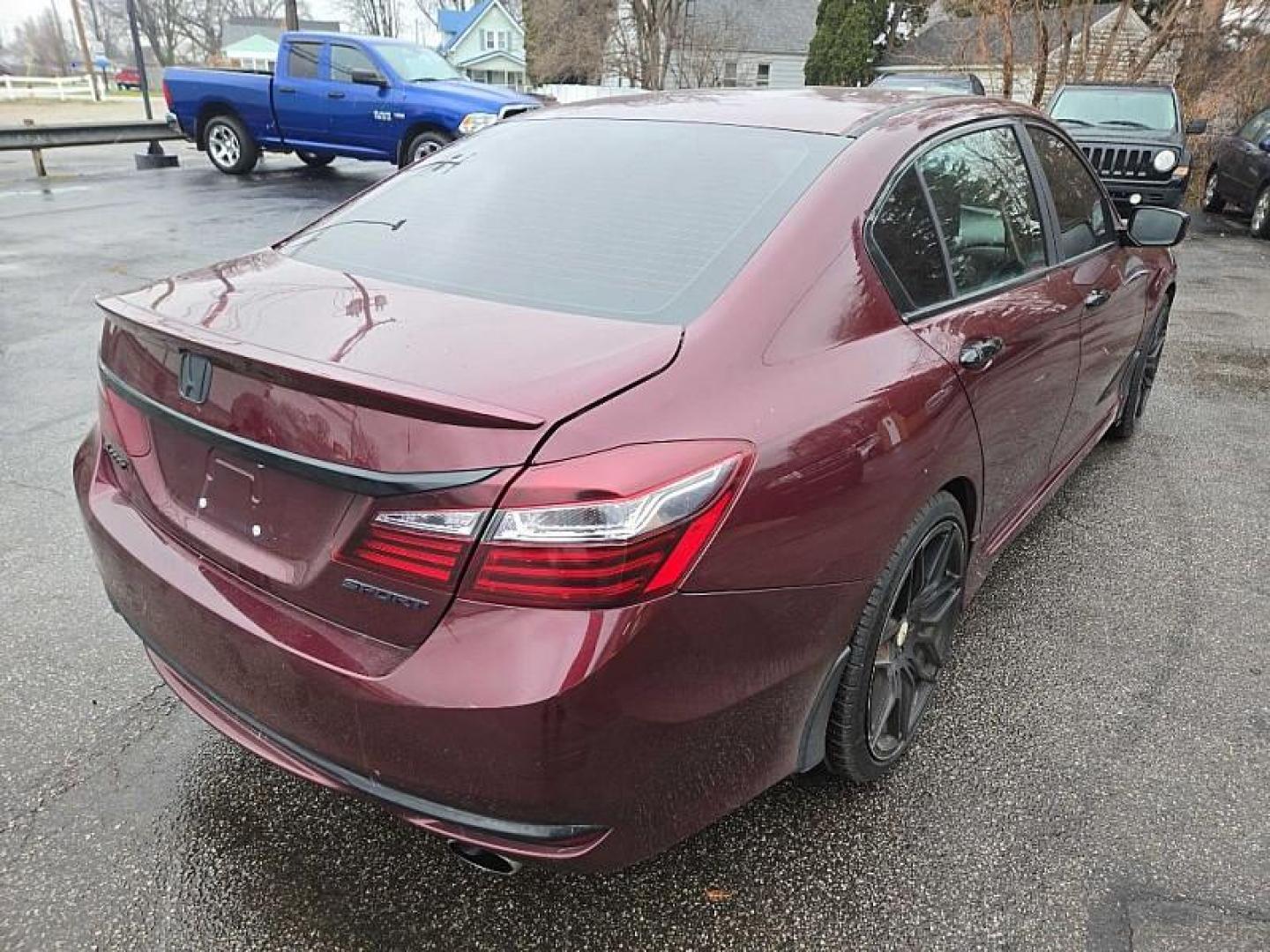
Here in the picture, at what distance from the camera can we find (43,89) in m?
46.4

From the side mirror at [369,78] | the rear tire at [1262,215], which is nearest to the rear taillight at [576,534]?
the side mirror at [369,78]

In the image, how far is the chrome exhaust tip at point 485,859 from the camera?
5.52 feet

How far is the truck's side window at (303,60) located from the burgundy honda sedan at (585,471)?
11953 mm

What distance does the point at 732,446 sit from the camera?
1.65 meters

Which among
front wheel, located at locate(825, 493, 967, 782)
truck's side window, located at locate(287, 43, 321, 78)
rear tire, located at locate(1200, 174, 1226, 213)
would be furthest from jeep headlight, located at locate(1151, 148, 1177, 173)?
truck's side window, located at locate(287, 43, 321, 78)

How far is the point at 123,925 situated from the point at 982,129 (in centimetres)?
307

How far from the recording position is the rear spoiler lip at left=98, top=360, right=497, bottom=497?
1527mm

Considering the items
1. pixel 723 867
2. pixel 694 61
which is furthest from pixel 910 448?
pixel 694 61

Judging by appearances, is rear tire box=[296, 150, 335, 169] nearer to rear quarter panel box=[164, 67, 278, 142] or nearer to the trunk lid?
rear quarter panel box=[164, 67, 278, 142]

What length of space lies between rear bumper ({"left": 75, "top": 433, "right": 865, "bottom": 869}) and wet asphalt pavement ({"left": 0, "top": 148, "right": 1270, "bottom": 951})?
1.28 feet

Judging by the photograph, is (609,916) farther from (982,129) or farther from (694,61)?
(694,61)

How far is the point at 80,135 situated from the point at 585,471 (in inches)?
638

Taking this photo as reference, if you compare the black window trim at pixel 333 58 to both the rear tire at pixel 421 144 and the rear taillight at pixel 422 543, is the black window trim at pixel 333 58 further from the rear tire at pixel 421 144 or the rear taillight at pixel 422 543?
the rear taillight at pixel 422 543

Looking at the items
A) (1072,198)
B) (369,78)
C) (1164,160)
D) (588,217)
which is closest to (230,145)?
(369,78)
